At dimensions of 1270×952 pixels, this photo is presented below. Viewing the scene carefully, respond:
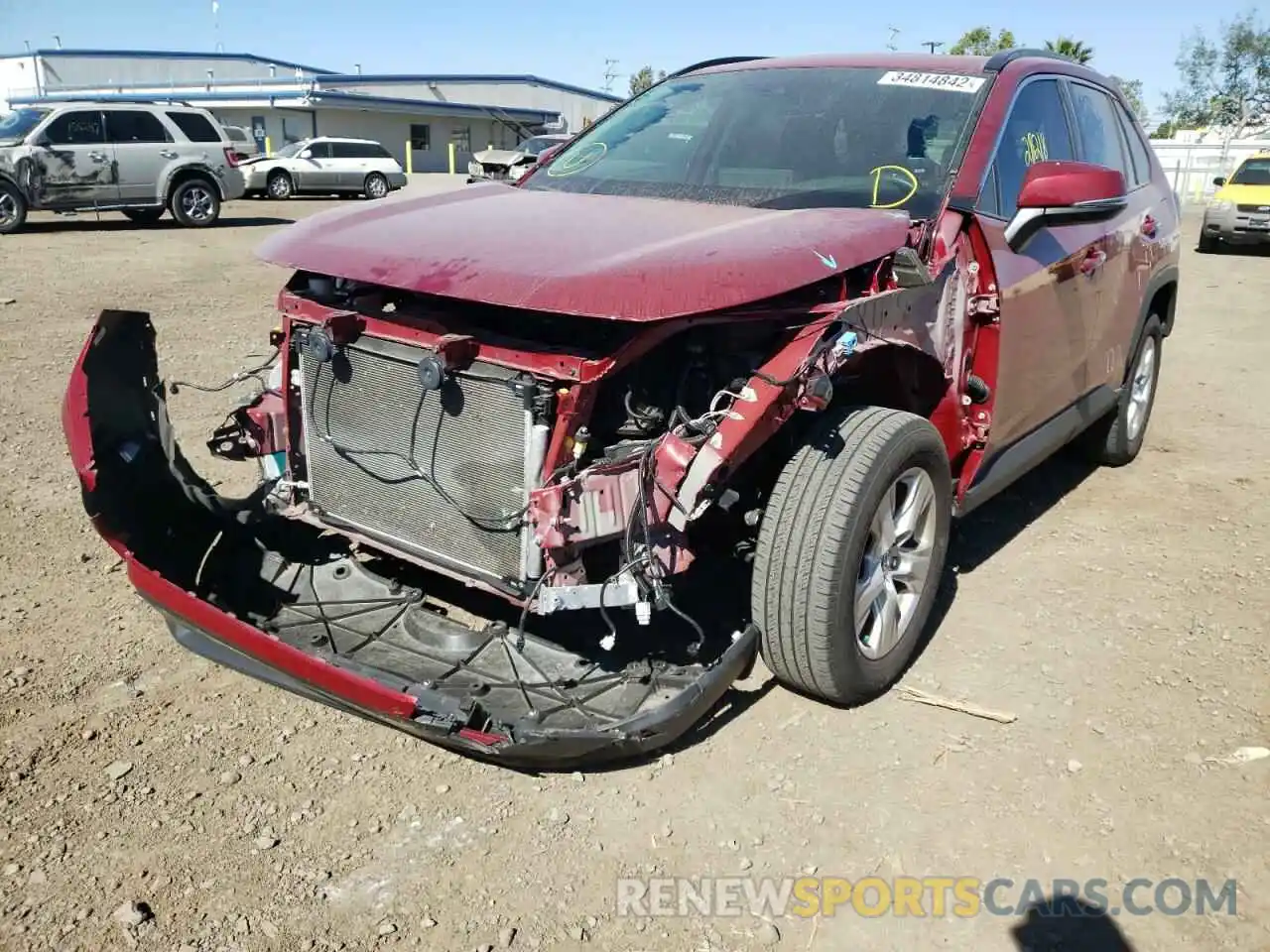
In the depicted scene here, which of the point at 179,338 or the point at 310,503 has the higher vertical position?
the point at 310,503

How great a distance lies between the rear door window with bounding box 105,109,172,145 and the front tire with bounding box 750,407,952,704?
55.0ft

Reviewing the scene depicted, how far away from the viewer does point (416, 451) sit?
3.12 m

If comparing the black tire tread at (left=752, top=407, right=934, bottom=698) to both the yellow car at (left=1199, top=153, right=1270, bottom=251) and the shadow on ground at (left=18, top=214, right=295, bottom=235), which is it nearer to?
the shadow on ground at (left=18, top=214, right=295, bottom=235)

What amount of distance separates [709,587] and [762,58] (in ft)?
7.78

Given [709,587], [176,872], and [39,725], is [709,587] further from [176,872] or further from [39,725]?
[39,725]

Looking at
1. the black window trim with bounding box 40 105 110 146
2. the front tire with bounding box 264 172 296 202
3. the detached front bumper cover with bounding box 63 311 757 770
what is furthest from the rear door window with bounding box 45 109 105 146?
the detached front bumper cover with bounding box 63 311 757 770

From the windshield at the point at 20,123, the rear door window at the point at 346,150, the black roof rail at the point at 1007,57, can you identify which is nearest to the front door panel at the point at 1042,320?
the black roof rail at the point at 1007,57

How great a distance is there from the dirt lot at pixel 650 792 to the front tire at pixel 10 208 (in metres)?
13.1

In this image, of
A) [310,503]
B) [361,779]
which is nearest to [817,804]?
[361,779]

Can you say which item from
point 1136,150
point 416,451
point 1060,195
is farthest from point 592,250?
point 1136,150

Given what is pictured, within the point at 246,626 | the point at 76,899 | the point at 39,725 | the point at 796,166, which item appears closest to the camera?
the point at 76,899

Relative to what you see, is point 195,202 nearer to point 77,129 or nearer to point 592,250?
point 77,129

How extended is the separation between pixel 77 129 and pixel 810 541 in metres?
17.1

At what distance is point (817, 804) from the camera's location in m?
2.94
